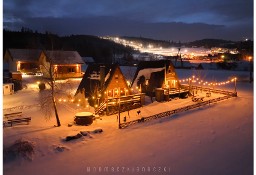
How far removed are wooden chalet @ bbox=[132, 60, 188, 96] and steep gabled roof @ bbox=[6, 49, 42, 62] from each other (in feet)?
86.7

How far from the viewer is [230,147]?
18469 millimetres

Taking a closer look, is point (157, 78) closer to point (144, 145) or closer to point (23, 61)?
point (144, 145)

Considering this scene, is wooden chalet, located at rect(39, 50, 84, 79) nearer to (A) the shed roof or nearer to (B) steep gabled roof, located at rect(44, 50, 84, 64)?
(B) steep gabled roof, located at rect(44, 50, 84, 64)

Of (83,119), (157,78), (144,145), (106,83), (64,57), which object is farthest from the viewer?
(64,57)

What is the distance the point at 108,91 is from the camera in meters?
30.0

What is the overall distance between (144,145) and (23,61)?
42163 millimetres

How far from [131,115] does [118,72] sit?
5.69 m

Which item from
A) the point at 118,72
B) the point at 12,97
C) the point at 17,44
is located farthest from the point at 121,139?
the point at 17,44

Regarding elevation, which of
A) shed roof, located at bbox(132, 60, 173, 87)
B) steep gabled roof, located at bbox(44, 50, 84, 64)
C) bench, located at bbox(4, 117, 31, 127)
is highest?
steep gabled roof, located at bbox(44, 50, 84, 64)

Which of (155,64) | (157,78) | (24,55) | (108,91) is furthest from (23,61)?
(108,91)

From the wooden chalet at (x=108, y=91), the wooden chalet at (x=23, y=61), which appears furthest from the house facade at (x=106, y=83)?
the wooden chalet at (x=23, y=61)

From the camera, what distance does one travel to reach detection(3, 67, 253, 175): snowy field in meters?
15.5

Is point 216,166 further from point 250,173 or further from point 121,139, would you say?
point 121,139

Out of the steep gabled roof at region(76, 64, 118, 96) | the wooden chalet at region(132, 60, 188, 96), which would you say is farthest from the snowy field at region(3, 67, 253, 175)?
the wooden chalet at region(132, 60, 188, 96)
